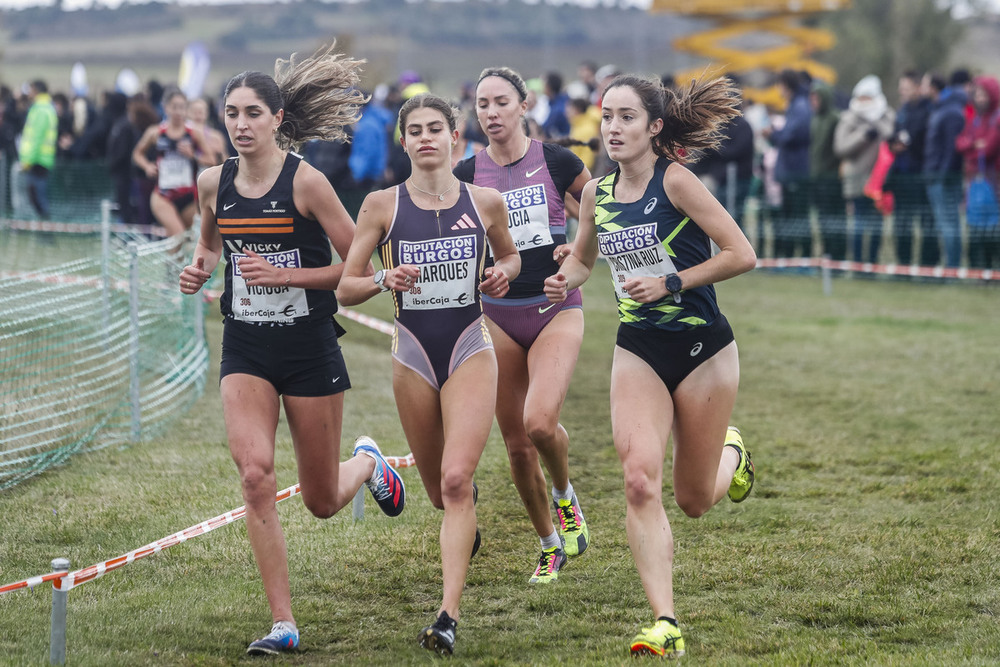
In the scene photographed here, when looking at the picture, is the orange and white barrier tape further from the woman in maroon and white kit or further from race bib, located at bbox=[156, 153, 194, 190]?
race bib, located at bbox=[156, 153, 194, 190]

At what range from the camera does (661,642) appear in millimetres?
4629

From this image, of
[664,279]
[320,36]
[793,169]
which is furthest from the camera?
[320,36]

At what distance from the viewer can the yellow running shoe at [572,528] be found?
625cm

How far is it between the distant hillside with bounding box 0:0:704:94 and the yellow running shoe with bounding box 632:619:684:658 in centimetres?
4964

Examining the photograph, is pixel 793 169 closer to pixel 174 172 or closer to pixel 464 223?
pixel 174 172

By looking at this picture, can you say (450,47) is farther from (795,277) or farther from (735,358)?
(735,358)

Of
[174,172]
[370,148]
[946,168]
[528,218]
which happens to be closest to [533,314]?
[528,218]

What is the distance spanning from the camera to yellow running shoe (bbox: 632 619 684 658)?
462 cm

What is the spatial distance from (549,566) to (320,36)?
69.2 meters

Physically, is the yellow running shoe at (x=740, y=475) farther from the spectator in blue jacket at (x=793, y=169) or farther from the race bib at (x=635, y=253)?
the spectator in blue jacket at (x=793, y=169)

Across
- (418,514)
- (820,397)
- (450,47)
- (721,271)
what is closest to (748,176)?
(820,397)

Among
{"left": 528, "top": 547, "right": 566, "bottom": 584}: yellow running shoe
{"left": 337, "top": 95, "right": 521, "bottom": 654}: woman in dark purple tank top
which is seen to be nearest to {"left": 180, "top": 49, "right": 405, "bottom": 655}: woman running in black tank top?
{"left": 337, "top": 95, "right": 521, "bottom": 654}: woman in dark purple tank top

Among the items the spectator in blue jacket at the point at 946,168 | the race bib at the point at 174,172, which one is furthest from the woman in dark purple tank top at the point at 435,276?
the spectator in blue jacket at the point at 946,168

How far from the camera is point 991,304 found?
1480cm
